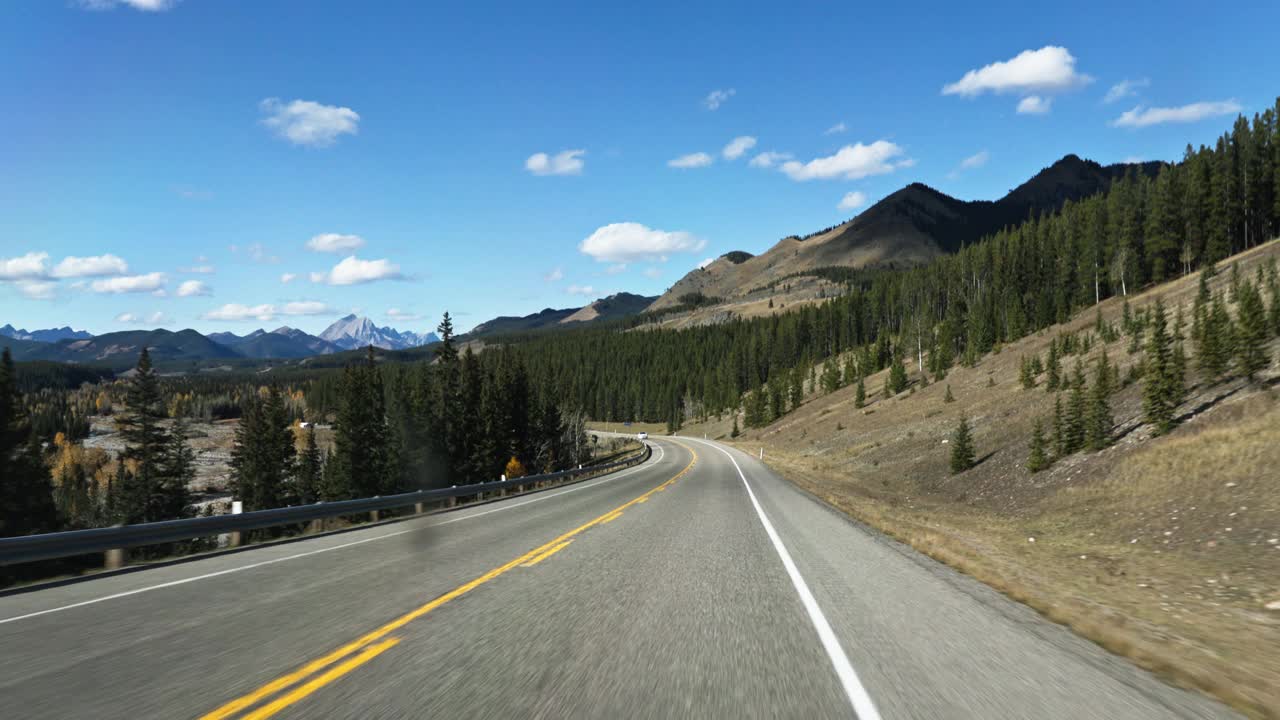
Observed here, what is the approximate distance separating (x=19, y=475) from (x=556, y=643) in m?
40.9

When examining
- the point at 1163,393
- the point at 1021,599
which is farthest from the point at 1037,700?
the point at 1163,393

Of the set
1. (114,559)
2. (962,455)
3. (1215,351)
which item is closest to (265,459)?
(114,559)

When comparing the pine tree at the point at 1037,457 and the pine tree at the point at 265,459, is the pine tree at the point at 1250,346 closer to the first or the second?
the pine tree at the point at 1037,457

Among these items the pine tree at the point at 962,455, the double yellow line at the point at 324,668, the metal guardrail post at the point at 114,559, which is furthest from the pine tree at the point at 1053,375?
the metal guardrail post at the point at 114,559

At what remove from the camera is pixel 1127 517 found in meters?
20.2

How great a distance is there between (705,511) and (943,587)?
9.11m

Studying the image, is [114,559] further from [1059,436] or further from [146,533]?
[1059,436]

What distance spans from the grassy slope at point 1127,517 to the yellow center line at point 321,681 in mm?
5740

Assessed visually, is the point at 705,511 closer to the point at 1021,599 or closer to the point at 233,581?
the point at 1021,599

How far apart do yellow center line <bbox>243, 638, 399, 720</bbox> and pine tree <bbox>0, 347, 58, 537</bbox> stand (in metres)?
37.7

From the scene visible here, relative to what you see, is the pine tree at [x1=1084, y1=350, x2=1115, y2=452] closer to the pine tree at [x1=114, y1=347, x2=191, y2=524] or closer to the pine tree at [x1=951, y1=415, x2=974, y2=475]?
the pine tree at [x1=951, y1=415, x2=974, y2=475]

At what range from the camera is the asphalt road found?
12.6ft

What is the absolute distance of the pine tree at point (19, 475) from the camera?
1221 inches

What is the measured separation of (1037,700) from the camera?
3932 mm
